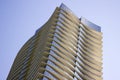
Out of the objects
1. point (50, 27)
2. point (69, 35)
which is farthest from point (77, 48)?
point (50, 27)

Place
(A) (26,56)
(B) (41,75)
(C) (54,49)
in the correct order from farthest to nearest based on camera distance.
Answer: (A) (26,56), (C) (54,49), (B) (41,75)

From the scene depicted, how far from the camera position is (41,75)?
332ft

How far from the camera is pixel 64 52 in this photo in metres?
117

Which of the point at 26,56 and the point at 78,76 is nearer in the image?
the point at 78,76

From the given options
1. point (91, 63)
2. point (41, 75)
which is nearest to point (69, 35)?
point (91, 63)

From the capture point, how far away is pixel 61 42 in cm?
11962

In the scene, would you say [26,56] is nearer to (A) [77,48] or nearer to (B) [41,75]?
(A) [77,48]

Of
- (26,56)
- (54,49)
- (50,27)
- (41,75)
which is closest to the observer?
(41,75)

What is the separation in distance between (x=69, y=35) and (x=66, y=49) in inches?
364

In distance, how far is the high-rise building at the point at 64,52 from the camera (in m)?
109

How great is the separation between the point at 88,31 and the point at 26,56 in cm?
3738

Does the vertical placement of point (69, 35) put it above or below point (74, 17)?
below

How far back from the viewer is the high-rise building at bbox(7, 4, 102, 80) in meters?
109

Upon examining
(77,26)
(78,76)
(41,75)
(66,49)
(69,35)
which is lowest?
(41,75)
